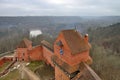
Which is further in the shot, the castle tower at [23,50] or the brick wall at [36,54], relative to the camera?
the brick wall at [36,54]

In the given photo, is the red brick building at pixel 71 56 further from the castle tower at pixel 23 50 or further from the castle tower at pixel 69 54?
the castle tower at pixel 23 50

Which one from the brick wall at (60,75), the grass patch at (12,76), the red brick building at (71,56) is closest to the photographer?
the red brick building at (71,56)

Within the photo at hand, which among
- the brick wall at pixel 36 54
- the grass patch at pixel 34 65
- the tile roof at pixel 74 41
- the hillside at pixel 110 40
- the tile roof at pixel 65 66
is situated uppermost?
the tile roof at pixel 74 41

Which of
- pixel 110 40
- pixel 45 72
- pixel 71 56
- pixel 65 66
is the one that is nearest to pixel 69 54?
pixel 71 56


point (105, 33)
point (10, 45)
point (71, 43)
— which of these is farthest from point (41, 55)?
point (105, 33)

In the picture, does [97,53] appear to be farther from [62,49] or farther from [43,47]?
[62,49]

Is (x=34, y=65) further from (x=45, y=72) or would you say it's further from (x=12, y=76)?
(x=12, y=76)

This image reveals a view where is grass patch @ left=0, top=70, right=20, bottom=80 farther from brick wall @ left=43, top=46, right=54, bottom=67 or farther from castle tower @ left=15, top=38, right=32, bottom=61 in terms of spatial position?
brick wall @ left=43, top=46, right=54, bottom=67

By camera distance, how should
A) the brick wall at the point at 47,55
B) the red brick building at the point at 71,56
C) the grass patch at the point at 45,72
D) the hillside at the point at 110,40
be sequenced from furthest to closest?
the hillside at the point at 110,40 → the brick wall at the point at 47,55 → the grass patch at the point at 45,72 → the red brick building at the point at 71,56

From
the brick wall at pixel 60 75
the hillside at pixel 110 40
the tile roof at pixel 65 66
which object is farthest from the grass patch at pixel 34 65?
the hillside at pixel 110 40
